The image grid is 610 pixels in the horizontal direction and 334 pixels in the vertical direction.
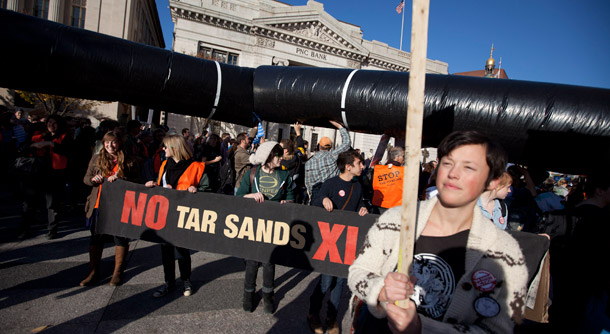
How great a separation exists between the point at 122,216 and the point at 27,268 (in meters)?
1.77

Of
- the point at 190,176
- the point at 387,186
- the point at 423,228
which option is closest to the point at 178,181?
the point at 190,176

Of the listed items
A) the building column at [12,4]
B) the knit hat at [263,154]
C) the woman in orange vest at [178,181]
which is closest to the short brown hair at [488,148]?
the knit hat at [263,154]

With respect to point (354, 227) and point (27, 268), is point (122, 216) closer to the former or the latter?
point (27, 268)

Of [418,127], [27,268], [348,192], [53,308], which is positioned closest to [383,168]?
[348,192]

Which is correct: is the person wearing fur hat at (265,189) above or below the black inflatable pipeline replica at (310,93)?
below

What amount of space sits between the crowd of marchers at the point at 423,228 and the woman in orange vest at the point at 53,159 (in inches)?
0.8

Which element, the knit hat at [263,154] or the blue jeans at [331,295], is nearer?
the blue jeans at [331,295]

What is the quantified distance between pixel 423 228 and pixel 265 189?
2356mm

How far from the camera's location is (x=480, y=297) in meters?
1.30

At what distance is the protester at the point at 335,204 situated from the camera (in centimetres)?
323

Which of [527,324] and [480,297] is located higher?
[480,297]

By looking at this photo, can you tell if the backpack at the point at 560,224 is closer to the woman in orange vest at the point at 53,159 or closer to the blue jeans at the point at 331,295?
the blue jeans at the point at 331,295

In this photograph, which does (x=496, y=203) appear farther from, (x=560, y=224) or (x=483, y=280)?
(x=483, y=280)

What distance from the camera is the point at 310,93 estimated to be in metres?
3.15
